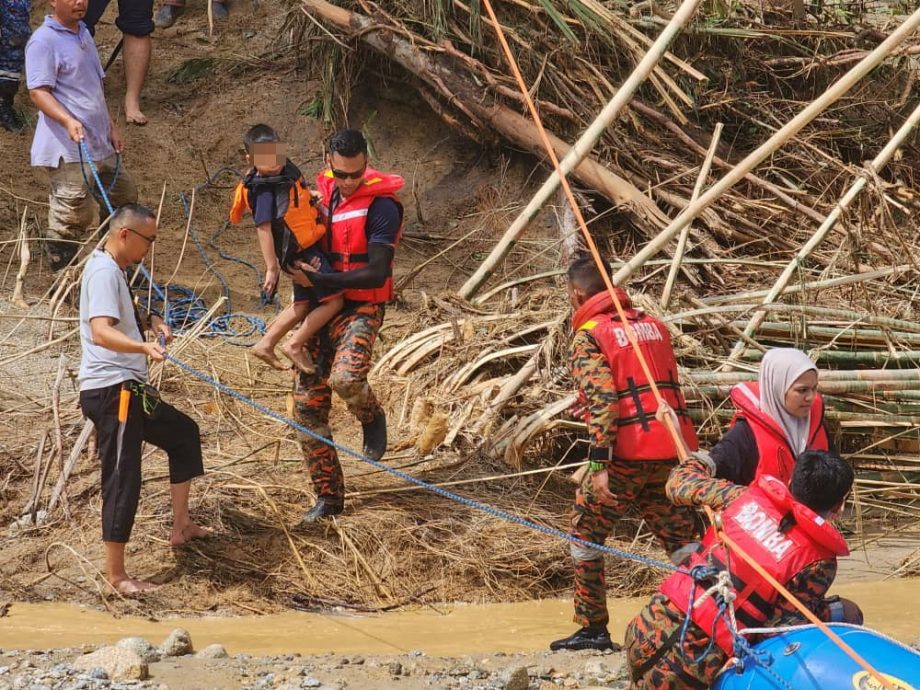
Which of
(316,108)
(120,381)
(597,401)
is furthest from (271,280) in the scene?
(316,108)

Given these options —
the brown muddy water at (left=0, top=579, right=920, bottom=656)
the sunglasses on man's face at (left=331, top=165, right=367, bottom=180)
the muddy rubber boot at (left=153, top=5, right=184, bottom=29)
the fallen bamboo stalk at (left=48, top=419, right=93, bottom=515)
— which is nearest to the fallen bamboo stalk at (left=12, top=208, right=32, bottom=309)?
the fallen bamboo stalk at (left=48, top=419, right=93, bottom=515)

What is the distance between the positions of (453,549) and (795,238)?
12.9 feet

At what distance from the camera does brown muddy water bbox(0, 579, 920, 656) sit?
520 cm

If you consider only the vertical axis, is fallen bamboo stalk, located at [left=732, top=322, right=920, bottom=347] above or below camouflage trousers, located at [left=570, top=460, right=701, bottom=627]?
above

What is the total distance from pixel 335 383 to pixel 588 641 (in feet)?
→ 5.35

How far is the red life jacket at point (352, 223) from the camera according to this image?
19.0 feet

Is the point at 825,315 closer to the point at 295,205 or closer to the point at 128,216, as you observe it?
the point at 295,205

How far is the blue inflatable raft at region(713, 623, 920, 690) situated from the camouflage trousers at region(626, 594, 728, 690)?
114 millimetres

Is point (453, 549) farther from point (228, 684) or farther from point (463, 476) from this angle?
point (228, 684)

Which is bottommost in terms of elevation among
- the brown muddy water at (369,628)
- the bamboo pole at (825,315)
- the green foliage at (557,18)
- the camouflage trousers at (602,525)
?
the brown muddy water at (369,628)

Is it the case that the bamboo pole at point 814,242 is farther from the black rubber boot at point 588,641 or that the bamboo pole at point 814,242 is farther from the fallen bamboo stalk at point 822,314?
the black rubber boot at point 588,641

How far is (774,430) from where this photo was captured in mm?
4098

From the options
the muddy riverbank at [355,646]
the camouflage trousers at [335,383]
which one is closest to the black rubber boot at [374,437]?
the camouflage trousers at [335,383]

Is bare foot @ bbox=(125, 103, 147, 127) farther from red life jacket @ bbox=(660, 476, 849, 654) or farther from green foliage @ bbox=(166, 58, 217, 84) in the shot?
red life jacket @ bbox=(660, 476, 849, 654)
